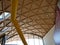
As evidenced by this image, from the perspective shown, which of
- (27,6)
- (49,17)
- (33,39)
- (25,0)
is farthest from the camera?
(33,39)

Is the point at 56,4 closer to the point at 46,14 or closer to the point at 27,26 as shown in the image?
the point at 46,14

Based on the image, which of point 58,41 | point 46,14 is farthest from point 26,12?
point 58,41

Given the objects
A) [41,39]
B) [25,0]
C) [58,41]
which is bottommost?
[58,41]

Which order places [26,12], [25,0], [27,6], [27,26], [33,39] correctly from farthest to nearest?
[33,39]
[27,26]
[26,12]
[27,6]
[25,0]

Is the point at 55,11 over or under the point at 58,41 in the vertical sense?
over

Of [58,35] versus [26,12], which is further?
[26,12]

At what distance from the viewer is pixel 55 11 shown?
78.1 feet

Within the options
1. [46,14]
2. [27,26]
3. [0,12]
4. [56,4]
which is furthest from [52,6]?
[27,26]

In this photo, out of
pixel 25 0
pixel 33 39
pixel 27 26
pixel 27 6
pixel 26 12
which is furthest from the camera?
pixel 33 39

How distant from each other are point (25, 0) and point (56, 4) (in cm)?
477

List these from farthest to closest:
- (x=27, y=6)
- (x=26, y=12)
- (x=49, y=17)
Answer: (x=49, y=17) → (x=26, y=12) → (x=27, y=6)

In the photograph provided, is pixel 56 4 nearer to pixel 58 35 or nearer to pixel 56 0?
pixel 56 0

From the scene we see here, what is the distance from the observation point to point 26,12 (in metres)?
24.5

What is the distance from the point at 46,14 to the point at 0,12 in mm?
7767
